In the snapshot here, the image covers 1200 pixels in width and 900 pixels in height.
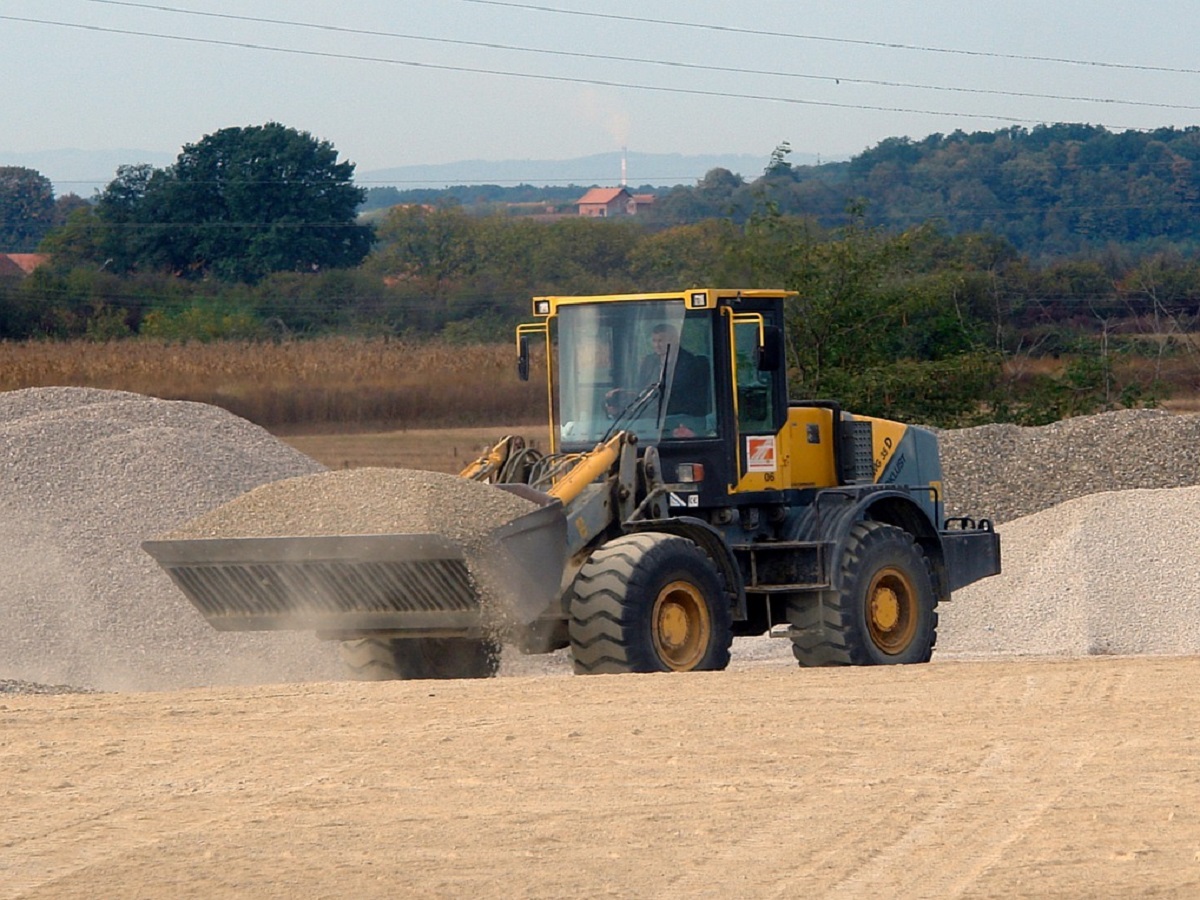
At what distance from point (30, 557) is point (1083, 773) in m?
10.5

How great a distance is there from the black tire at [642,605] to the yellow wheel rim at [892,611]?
5.48 ft

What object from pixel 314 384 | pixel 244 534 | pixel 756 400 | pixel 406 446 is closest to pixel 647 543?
pixel 756 400

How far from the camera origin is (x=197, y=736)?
26.9 feet

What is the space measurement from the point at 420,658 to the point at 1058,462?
14.0 m

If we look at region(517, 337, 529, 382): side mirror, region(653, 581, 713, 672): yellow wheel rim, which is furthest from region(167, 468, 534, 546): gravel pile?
region(517, 337, 529, 382): side mirror

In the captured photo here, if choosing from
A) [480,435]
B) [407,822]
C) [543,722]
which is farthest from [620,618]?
[480,435]

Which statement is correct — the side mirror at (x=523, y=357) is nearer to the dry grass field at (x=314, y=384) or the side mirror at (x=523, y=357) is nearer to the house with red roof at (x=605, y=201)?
the dry grass field at (x=314, y=384)

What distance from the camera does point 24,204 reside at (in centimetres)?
9906

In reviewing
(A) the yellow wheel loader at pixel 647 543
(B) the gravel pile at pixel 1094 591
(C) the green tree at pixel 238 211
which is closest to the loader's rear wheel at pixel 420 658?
(A) the yellow wheel loader at pixel 647 543

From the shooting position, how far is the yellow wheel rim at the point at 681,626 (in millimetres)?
10141

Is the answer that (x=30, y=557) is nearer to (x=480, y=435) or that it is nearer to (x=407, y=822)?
(x=407, y=822)

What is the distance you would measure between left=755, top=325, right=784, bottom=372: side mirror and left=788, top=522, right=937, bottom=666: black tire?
1.34m

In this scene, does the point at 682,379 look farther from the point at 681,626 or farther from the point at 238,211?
the point at 238,211

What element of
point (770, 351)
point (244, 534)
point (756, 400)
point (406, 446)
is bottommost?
point (406, 446)
